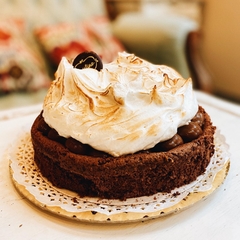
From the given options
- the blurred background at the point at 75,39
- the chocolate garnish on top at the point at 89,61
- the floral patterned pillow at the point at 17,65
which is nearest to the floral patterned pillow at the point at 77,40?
the blurred background at the point at 75,39

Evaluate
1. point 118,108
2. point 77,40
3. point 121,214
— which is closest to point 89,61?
point 118,108

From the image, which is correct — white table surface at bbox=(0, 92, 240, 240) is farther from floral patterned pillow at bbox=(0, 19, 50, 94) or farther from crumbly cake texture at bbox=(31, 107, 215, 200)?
floral patterned pillow at bbox=(0, 19, 50, 94)

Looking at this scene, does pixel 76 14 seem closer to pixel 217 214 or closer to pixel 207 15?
pixel 207 15

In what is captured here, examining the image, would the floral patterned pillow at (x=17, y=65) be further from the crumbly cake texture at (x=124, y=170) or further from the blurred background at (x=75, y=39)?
the crumbly cake texture at (x=124, y=170)

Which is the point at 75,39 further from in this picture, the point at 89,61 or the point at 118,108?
the point at 118,108

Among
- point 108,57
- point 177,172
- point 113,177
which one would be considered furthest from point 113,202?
point 108,57
